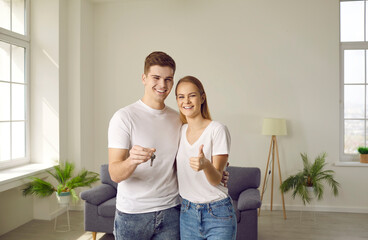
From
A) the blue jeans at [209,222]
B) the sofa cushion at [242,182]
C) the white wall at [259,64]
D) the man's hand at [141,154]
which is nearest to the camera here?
the man's hand at [141,154]

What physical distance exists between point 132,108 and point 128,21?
416 cm

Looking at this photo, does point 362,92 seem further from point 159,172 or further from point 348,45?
point 159,172

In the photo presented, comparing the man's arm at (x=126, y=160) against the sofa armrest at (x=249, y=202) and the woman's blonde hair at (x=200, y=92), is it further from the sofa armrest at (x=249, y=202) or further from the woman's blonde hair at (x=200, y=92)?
the sofa armrest at (x=249, y=202)

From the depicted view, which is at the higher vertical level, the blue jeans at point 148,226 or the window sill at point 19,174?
the blue jeans at point 148,226

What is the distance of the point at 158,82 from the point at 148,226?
0.70 m

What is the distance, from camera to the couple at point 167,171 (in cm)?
162

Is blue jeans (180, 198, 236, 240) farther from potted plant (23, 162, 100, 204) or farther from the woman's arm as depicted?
potted plant (23, 162, 100, 204)

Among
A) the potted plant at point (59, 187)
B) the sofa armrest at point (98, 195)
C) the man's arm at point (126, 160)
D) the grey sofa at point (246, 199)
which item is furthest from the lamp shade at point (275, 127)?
the man's arm at point (126, 160)

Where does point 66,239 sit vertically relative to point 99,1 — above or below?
below

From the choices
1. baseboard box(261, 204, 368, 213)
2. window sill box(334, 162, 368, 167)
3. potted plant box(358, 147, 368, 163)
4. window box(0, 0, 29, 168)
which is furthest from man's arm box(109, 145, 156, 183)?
potted plant box(358, 147, 368, 163)

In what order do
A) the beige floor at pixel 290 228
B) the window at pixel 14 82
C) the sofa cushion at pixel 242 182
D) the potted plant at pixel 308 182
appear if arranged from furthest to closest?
1. the potted plant at pixel 308 182
2. the window at pixel 14 82
3. the sofa cushion at pixel 242 182
4. the beige floor at pixel 290 228

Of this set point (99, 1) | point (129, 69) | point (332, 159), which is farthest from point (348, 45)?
point (99, 1)

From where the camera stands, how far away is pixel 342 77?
205 inches

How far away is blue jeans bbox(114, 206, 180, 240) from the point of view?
1639 mm
